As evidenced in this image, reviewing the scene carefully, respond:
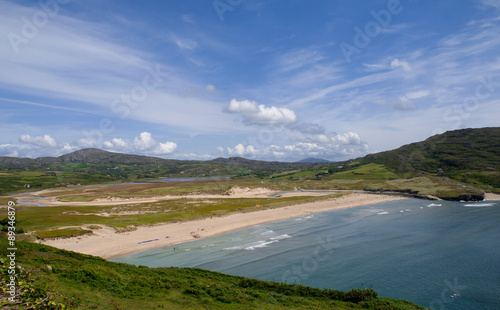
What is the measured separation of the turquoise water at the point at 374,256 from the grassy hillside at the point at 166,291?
6.16m

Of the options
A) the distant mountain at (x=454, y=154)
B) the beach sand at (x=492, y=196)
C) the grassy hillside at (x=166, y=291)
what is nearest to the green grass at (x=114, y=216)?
the grassy hillside at (x=166, y=291)

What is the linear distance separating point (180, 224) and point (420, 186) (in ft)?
322

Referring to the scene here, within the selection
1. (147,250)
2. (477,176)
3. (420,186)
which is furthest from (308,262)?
(477,176)

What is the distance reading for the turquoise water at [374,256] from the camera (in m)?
24.0

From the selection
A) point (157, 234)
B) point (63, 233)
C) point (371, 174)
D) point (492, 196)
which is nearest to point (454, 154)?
point (371, 174)

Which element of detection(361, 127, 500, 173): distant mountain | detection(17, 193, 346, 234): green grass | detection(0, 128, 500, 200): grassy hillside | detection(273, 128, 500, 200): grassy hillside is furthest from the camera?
detection(361, 127, 500, 173): distant mountain

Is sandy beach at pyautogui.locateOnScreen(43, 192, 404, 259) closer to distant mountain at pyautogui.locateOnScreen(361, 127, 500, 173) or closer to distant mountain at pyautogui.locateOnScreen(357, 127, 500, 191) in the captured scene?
distant mountain at pyautogui.locateOnScreen(357, 127, 500, 191)

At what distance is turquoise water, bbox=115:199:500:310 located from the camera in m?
24.0

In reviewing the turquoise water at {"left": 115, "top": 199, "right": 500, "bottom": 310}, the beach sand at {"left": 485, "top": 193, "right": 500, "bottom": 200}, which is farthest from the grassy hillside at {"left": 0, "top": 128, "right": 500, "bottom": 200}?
the turquoise water at {"left": 115, "top": 199, "right": 500, "bottom": 310}

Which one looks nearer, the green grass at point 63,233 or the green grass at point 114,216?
the green grass at point 63,233

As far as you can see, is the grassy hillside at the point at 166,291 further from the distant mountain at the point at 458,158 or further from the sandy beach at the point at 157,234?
the distant mountain at the point at 458,158

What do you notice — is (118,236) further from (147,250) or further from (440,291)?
(440,291)

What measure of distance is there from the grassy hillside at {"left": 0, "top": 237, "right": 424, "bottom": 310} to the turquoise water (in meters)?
6.16

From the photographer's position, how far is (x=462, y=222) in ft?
162
